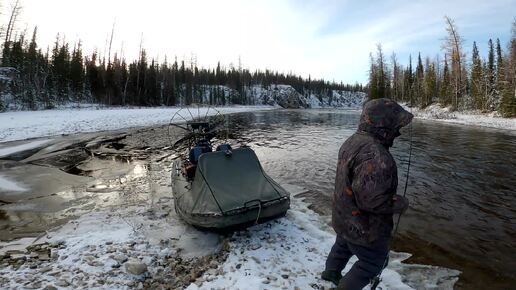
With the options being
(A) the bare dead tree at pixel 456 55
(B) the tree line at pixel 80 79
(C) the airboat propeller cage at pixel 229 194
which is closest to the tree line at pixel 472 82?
(A) the bare dead tree at pixel 456 55

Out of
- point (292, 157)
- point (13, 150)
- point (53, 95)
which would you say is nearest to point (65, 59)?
point (53, 95)

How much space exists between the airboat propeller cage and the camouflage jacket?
2.45 meters

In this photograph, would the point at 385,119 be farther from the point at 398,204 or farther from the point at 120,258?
the point at 120,258

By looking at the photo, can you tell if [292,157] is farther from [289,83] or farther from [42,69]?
[289,83]

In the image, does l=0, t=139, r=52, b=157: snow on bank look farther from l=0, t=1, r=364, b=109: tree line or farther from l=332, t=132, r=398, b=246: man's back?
l=0, t=1, r=364, b=109: tree line

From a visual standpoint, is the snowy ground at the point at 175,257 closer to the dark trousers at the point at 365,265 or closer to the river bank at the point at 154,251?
the river bank at the point at 154,251

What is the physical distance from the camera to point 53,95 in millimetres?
44875

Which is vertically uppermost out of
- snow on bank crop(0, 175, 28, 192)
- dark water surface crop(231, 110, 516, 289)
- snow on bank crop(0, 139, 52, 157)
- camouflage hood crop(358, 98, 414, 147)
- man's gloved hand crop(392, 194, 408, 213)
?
camouflage hood crop(358, 98, 414, 147)

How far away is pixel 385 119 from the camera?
9.41ft

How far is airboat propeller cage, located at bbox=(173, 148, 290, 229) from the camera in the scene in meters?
5.27

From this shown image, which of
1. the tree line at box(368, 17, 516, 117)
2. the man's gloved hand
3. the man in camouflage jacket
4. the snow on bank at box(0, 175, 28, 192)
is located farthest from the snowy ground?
the tree line at box(368, 17, 516, 117)

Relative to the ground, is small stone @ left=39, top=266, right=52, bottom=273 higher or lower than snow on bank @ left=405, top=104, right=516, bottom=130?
lower

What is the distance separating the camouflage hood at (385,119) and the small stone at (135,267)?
3.51m

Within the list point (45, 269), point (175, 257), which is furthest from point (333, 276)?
point (45, 269)
